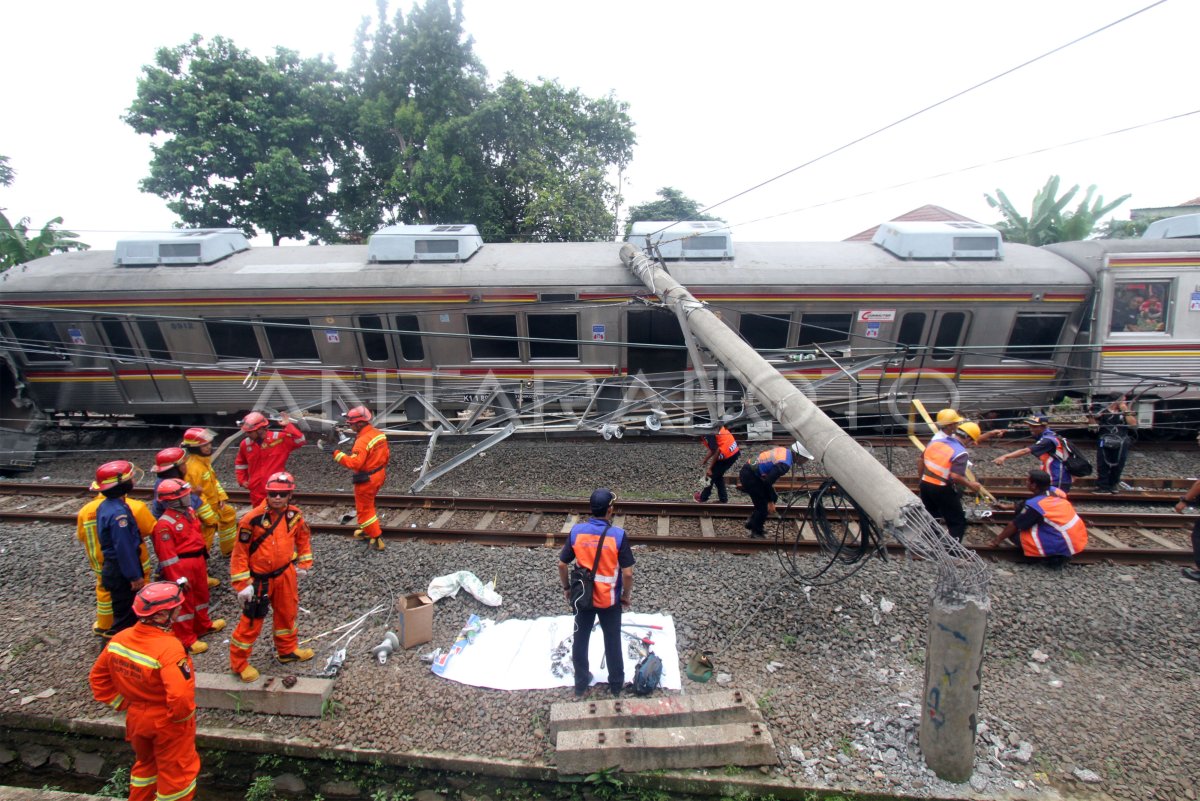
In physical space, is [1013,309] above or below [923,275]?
below

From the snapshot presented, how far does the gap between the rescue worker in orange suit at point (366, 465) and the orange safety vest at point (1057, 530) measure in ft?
22.8

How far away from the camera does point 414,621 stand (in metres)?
Answer: 4.93

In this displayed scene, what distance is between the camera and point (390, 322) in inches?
352

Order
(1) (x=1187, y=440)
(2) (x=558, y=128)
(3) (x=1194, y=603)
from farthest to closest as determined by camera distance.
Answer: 1. (2) (x=558, y=128)
2. (1) (x=1187, y=440)
3. (3) (x=1194, y=603)

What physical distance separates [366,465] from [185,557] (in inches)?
70.6

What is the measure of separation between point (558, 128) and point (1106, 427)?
16523 mm

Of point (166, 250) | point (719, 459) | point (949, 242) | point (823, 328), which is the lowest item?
point (719, 459)

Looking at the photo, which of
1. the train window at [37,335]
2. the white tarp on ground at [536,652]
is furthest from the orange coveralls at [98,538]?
the train window at [37,335]

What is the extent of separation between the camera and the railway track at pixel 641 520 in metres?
6.51

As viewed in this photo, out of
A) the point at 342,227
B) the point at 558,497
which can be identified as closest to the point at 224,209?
the point at 342,227

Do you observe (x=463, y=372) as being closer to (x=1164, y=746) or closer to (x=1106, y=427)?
(x=1164, y=746)

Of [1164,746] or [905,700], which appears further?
[905,700]

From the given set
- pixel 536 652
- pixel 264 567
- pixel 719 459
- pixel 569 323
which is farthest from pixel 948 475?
pixel 264 567

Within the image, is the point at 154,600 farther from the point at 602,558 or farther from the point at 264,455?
the point at 264,455
